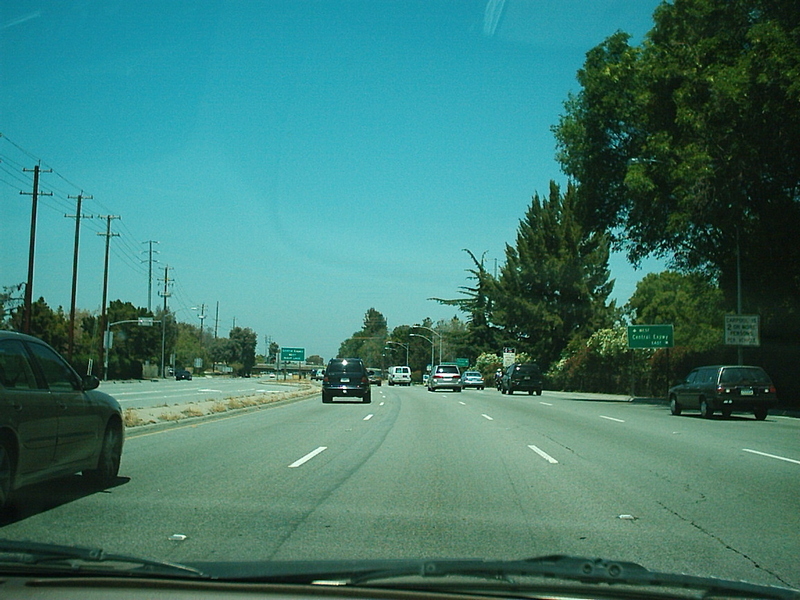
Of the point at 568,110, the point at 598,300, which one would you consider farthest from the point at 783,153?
the point at 598,300

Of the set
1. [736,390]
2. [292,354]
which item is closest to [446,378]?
[292,354]

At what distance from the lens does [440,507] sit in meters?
8.81

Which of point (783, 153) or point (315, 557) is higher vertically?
point (783, 153)

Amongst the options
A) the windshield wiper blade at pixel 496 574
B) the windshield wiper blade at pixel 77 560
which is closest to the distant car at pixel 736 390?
the windshield wiper blade at pixel 496 574

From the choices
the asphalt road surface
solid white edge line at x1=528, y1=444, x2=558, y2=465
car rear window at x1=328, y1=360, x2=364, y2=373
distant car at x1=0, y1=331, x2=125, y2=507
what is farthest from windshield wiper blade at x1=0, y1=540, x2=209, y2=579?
car rear window at x1=328, y1=360, x2=364, y2=373

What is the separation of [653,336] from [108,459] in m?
39.0

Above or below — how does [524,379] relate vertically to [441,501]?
above

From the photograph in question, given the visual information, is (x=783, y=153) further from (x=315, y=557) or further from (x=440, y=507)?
(x=315, y=557)

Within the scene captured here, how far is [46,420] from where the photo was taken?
8.23 meters

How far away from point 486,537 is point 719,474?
5814mm

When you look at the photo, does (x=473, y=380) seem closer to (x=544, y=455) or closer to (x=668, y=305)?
(x=668, y=305)

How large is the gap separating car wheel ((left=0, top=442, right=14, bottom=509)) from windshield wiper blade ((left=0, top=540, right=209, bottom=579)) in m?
2.75

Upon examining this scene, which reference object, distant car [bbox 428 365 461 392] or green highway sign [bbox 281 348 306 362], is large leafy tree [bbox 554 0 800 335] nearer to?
distant car [bbox 428 365 461 392]

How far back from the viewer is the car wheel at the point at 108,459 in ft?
32.5
